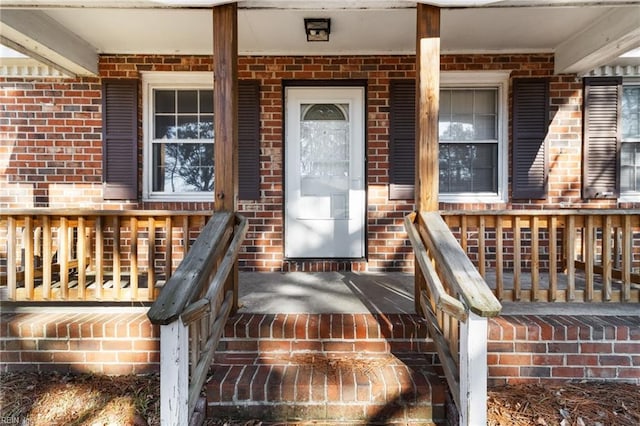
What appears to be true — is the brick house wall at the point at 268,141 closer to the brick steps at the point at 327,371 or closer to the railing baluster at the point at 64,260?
the railing baluster at the point at 64,260

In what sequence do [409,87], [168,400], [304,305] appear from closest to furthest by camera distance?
[168,400] < [304,305] < [409,87]

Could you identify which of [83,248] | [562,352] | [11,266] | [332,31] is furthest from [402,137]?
[11,266]

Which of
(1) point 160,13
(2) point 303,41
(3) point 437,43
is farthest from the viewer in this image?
(2) point 303,41

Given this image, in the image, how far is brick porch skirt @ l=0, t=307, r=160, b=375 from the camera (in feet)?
8.09

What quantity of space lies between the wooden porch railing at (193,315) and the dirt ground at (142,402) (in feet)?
1.10

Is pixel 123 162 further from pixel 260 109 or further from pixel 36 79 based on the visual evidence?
pixel 260 109

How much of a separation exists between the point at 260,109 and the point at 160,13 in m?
1.26

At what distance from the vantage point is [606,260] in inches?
108

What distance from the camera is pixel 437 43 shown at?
2523 mm

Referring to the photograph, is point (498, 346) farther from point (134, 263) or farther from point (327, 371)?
point (134, 263)

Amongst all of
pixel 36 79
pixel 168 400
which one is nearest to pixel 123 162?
pixel 36 79

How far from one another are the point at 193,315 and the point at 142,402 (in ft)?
2.50

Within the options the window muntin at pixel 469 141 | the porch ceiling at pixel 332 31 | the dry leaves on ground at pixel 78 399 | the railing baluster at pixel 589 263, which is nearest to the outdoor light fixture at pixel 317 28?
the porch ceiling at pixel 332 31

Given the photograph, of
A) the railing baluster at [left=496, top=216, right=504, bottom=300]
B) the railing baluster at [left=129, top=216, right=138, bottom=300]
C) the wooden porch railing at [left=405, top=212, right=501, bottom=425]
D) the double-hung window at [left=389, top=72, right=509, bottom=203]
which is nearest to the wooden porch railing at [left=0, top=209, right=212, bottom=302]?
the railing baluster at [left=129, top=216, right=138, bottom=300]
